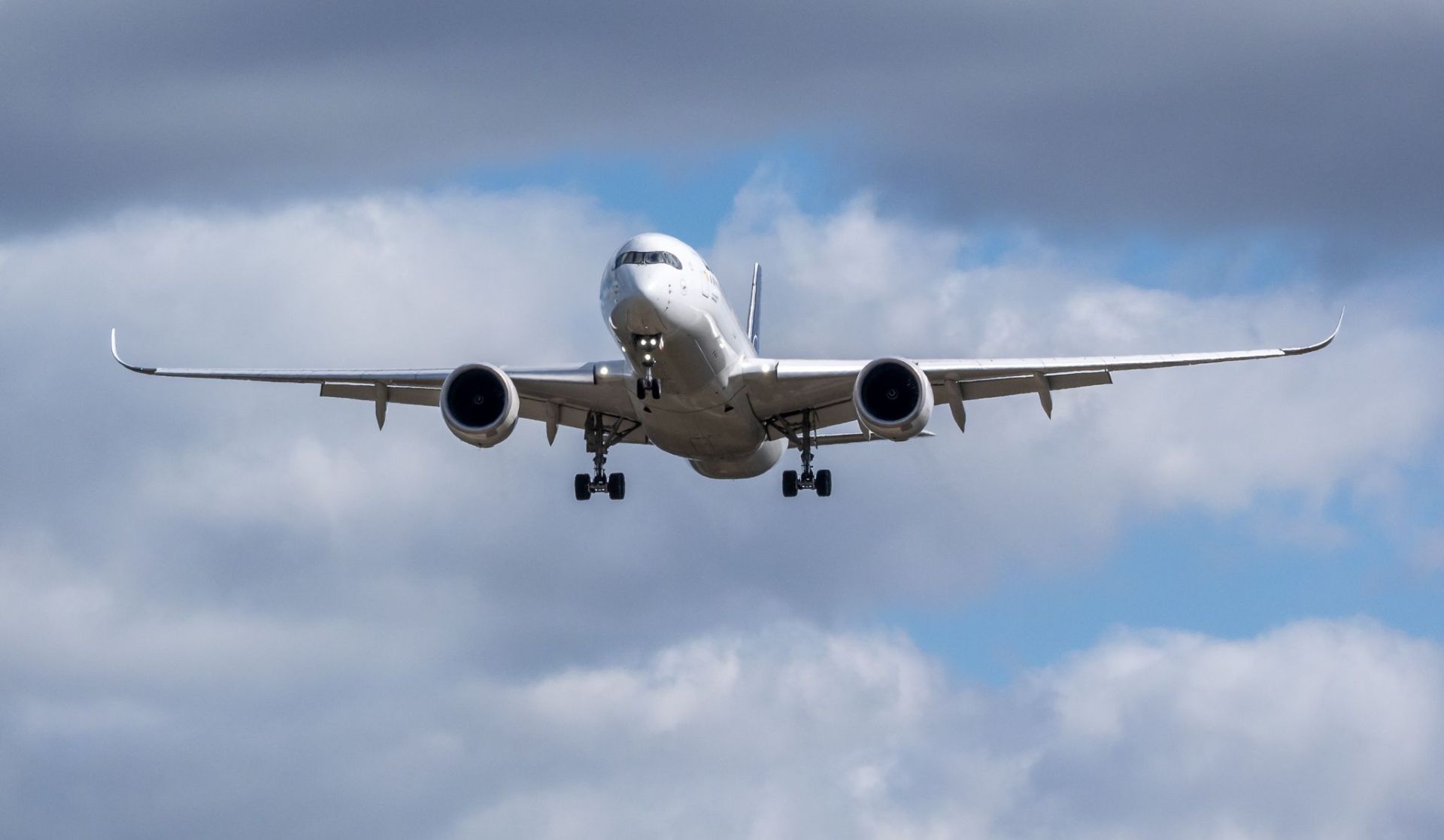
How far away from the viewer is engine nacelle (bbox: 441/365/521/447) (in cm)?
5097

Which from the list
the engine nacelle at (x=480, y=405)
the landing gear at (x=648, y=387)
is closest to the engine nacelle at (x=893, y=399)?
the landing gear at (x=648, y=387)

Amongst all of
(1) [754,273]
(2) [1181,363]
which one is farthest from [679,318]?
(1) [754,273]

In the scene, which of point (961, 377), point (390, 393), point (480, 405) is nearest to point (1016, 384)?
point (961, 377)

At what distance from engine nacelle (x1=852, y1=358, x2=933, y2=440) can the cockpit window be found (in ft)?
17.6

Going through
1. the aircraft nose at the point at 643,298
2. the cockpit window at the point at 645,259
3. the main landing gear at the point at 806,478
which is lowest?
the main landing gear at the point at 806,478

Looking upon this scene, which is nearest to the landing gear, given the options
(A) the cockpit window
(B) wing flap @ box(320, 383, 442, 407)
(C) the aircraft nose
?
(C) the aircraft nose

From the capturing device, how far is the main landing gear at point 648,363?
48188 mm

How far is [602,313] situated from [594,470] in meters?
8.94

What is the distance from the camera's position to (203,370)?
5775 centimetres

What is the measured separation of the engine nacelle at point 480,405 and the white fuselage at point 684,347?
2.99 meters

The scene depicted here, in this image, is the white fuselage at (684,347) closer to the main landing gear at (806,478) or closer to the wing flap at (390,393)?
the main landing gear at (806,478)

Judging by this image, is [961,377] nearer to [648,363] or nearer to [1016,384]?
[1016,384]

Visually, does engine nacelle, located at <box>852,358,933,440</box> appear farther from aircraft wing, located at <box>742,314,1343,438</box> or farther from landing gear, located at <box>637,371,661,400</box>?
landing gear, located at <box>637,371,661,400</box>

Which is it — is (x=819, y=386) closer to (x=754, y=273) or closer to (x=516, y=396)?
(x=516, y=396)
